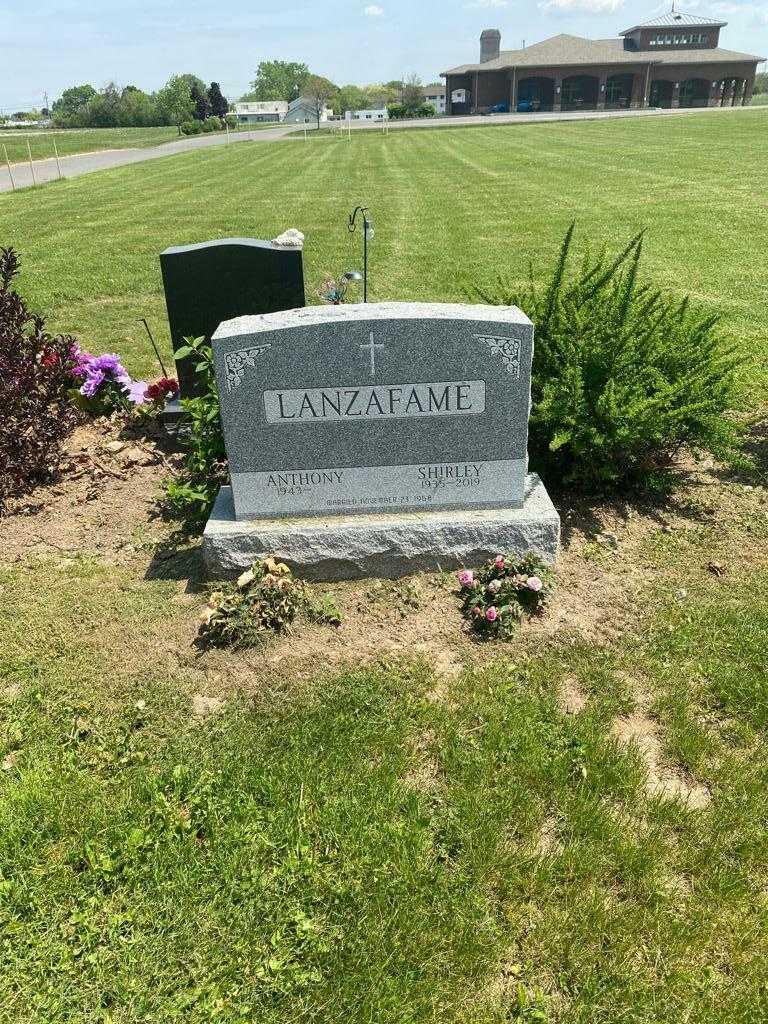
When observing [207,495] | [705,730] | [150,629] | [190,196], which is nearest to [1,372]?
[207,495]

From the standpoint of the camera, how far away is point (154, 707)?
338cm

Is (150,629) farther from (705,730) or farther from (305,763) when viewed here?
(705,730)

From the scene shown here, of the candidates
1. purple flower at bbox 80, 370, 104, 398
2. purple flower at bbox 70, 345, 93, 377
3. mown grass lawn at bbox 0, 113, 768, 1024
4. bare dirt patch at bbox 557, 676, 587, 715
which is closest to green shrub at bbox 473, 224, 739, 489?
mown grass lawn at bbox 0, 113, 768, 1024

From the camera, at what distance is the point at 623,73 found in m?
72.8

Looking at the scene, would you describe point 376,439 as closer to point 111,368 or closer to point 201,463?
point 201,463

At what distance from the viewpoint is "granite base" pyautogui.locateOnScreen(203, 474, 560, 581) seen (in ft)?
13.4

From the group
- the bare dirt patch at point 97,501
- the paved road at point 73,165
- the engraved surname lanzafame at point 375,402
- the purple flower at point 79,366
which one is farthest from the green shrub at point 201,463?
the paved road at point 73,165

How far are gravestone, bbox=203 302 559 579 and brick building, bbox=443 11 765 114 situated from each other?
3176 inches

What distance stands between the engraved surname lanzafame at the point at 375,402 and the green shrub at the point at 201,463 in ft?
2.54

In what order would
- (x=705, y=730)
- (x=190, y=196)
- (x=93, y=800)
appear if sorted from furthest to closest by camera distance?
1. (x=190, y=196)
2. (x=705, y=730)
3. (x=93, y=800)

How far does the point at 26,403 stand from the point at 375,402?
2732mm

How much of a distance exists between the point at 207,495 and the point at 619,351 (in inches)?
104

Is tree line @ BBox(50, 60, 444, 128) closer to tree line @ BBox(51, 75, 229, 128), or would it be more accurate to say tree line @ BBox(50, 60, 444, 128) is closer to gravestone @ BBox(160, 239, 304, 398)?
tree line @ BBox(51, 75, 229, 128)

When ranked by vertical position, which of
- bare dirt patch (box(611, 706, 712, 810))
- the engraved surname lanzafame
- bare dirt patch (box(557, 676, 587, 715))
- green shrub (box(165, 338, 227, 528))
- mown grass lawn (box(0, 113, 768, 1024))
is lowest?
bare dirt patch (box(611, 706, 712, 810))
